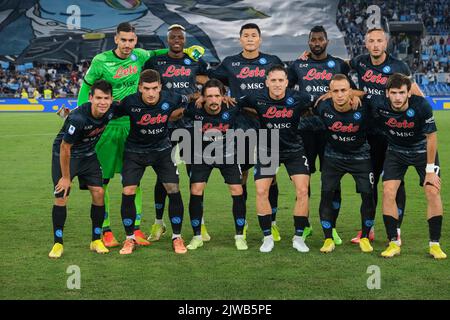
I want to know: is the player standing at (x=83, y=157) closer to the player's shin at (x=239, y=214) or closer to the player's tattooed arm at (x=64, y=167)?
the player's tattooed arm at (x=64, y=167)

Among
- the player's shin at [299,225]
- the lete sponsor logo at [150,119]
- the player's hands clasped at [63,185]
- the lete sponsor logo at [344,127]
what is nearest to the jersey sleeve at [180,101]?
the lete sponsor logo at [150,119]

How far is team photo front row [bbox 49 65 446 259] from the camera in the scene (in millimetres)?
7293

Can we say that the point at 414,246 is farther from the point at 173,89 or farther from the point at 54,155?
the point at 54,155

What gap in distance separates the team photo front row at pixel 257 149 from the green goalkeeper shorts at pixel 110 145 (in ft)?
1.19

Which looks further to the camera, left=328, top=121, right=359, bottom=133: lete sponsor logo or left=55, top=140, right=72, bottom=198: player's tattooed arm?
left=328, top=121, right=359, bottom=133: lete sponsor logo

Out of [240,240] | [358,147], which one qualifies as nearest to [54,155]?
[240,240]

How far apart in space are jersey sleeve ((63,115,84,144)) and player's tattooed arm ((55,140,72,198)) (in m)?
0.06

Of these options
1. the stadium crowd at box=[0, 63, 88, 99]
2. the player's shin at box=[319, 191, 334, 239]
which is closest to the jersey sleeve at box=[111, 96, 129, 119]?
the player's shin at box=[319, 191, 334, 239]

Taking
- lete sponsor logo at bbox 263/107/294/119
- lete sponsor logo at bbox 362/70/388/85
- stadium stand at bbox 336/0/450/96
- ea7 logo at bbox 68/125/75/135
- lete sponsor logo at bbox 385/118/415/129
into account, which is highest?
stadium stand at bbox 336/0/450/96

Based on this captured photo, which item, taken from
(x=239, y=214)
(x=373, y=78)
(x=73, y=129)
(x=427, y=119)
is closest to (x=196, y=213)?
(x=239, y=214)

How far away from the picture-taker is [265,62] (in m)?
8.27

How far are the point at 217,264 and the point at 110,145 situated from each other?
215cm

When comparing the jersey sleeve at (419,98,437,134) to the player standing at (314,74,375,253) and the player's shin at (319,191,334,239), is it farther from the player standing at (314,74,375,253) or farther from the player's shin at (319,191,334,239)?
the player's shin at (319,191,334,239)

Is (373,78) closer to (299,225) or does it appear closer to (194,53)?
(299,225)
